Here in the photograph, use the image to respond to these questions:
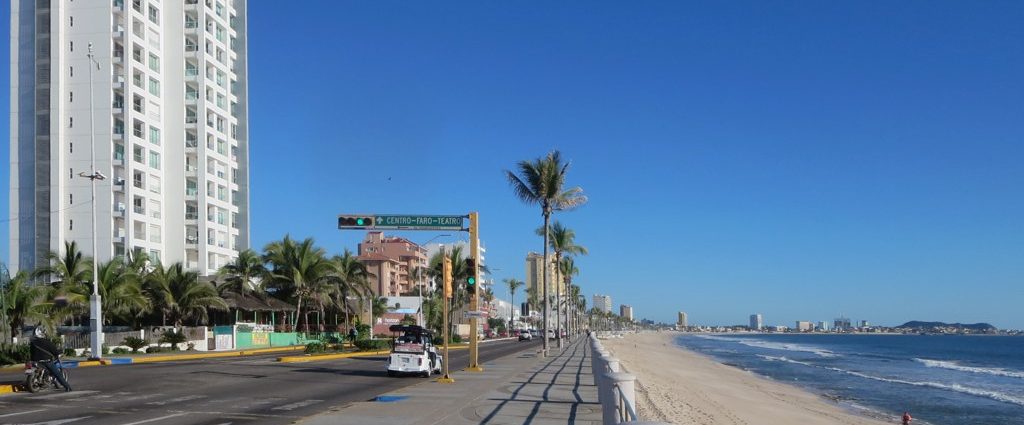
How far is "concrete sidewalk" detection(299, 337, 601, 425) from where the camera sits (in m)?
15.2

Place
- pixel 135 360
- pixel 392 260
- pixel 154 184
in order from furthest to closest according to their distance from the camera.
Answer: pixel 392 260, pixel 154 184, pixel 135 360

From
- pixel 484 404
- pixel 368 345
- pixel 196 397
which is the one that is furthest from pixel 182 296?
pixel 484 404

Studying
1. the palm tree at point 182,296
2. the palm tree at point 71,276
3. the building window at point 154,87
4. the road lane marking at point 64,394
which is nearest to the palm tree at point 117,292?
the palm tree at point 71,276

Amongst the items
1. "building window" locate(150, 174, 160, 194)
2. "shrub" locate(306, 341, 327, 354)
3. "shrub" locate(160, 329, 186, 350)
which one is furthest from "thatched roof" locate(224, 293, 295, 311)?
"building window" locate(150, 174, 160, 194)

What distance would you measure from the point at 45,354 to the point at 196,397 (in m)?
3.56

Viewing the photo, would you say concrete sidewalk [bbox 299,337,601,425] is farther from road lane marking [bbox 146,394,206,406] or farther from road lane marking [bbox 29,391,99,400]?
road lane marking [bbox 29,391,99,400]

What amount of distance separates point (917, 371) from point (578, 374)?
48.0 metres

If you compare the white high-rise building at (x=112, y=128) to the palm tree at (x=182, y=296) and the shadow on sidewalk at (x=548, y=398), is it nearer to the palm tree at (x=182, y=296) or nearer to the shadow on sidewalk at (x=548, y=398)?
the palm tree at (x=182, y=296)

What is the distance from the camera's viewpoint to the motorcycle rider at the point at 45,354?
1950cm

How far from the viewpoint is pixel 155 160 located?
77.4 meters

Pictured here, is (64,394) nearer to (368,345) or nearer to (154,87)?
(368,345)

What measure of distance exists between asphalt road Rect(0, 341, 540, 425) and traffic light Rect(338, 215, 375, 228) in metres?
4.61

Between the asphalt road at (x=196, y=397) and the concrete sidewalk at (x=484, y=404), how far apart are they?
38.0 inches

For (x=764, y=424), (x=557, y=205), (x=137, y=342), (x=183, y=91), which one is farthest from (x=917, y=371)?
(x=183, y=91)
